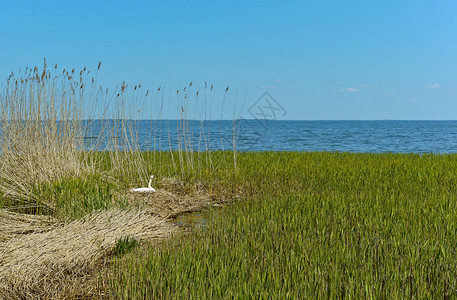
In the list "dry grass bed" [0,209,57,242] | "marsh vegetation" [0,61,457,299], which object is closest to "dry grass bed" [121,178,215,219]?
"marsh vegetation" [0,61,457,299]

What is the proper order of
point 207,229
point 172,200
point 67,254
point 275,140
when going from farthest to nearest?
point 275,140 < point 172,200 < point 207,229 < point 67,254

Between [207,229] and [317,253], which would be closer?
[317,253]

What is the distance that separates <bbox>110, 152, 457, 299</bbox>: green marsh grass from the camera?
3.05 m

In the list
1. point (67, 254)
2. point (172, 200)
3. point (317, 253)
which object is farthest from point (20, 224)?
point (317, 253)

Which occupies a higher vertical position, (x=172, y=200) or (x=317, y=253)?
(x=317, y=253)

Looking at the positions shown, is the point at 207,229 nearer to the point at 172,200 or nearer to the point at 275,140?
the point at 172,200

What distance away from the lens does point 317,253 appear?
149 inches

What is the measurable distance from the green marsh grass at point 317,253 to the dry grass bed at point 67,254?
383 mm

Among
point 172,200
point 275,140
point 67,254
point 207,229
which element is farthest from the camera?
point 275,140

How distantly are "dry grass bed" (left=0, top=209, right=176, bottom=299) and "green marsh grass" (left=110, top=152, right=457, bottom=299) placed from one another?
0.38 m

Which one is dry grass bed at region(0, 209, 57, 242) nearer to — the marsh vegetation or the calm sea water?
Result: the marsh vegetation

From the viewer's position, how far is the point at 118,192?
695 centimetres

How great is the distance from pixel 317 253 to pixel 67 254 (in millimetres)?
2512

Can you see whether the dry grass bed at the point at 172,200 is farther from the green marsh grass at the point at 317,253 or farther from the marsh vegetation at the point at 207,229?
the green marsh grass at the point at 317,253
